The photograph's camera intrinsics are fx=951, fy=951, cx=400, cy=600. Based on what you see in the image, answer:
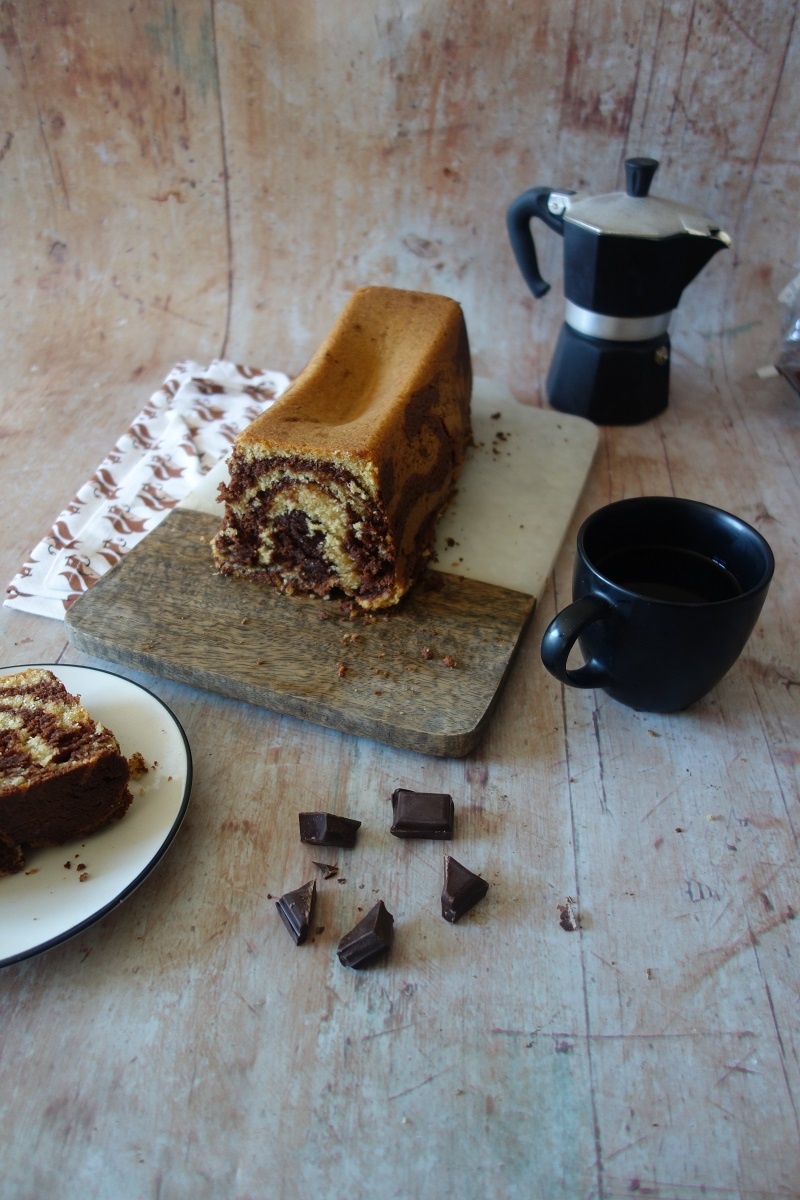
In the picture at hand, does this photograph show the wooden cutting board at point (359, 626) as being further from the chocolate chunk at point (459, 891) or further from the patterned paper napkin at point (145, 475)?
the chocolate chunk at point (459, 891)

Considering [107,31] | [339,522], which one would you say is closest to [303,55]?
[107,31]

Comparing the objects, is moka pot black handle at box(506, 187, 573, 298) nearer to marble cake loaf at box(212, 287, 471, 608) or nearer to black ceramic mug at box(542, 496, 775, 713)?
marble cake loaf at box(212, 287, 471, 608)

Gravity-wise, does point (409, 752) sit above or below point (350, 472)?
below

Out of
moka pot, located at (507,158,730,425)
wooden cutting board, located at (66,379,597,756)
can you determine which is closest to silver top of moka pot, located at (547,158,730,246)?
moka pot, located at (507,158,730,425)

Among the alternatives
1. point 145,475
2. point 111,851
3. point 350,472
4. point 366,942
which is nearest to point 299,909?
point 366,942

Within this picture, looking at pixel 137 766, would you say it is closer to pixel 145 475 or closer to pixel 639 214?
pixel 145 475

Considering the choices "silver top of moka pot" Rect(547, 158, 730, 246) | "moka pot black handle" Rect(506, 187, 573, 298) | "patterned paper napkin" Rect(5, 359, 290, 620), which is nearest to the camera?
"patterned paper napkin" Rect(5, 359, 290, 620)

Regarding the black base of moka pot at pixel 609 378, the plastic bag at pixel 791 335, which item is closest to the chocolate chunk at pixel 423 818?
the black base of moka pot at pixel 609 378
